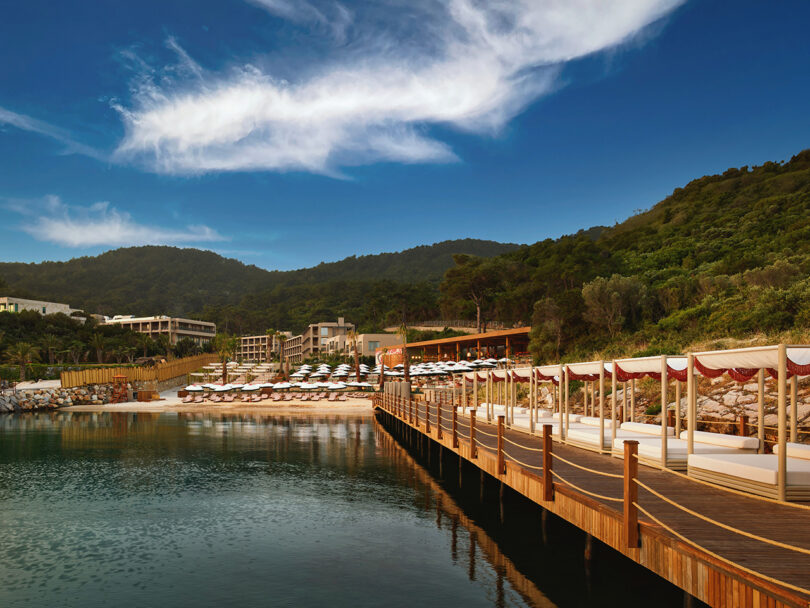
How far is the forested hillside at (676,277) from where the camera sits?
1357 inches

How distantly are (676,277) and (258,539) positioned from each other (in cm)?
4725

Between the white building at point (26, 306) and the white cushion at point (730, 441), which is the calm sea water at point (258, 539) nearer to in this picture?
the white cushion at point (730, 441)

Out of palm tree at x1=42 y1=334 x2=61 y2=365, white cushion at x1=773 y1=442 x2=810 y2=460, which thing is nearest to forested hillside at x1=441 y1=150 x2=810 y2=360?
white cushion at x1=773 y1=442 x2=810 y2=460

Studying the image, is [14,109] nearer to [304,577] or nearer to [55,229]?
[55,229]

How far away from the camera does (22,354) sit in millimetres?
78312

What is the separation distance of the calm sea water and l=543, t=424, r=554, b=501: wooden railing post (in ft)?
5.09

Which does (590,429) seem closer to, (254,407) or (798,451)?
(798,451)

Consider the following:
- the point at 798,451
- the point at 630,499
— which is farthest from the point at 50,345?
the point at 630,499

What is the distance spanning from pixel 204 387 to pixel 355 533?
52.5 meters

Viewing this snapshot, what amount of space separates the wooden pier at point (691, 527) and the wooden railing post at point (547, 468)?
0.05ft

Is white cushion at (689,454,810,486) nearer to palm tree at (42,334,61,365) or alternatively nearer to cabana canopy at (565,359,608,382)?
cabana canopy at (565,359,608,382)

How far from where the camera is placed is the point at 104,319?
486 ft

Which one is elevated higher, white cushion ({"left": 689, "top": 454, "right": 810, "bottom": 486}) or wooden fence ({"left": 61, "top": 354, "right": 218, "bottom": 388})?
white cushion ({"left": 689, "top": 454, "right": 810, "bottom": 486})

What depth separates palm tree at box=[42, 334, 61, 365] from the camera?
88312 millimetres
